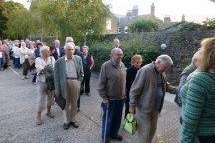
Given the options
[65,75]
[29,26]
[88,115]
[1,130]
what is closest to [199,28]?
[88,115]

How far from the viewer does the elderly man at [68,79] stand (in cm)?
872

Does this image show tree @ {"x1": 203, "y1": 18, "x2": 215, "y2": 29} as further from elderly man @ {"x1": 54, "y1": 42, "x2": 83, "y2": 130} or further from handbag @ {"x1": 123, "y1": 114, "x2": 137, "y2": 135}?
handbag @ {"x1": 123, "y1": 114, "x2": 137, "y2": 135}

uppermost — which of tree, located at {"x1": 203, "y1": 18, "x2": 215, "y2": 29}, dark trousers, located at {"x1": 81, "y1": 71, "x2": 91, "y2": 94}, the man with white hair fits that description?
tree, located at {"x1": 203, "y1": 18, "x2": 215, "y2": 29}

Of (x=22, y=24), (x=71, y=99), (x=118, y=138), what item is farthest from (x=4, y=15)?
(x=118, y=138)

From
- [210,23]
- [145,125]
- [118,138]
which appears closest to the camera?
[145,125]

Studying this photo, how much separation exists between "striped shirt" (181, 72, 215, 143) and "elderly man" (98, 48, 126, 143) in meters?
4.03

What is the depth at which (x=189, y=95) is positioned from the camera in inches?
137

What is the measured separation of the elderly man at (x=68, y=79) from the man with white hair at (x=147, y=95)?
9.27ft

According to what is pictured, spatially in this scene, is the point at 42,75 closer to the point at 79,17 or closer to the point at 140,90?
the point at 140,90

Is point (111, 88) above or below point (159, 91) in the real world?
below

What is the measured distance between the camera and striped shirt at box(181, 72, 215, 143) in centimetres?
340

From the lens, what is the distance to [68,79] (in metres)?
8.81

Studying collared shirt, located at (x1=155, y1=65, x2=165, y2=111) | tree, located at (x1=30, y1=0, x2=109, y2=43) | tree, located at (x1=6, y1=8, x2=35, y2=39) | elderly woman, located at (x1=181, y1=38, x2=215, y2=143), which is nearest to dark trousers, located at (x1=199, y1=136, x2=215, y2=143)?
elderly woman, located at (x1=181, y1=38, x2=215, y2=143)

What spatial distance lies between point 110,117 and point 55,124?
233 cm
